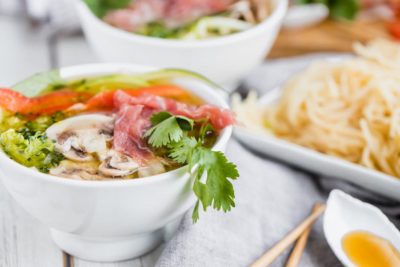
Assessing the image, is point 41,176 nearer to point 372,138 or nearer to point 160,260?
point 160,260

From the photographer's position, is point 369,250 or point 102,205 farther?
point 369,250

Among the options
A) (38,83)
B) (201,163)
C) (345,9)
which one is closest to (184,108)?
(201,163)

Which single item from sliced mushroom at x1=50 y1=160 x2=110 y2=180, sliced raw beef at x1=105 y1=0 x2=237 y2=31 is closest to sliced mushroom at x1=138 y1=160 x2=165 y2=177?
sliced mushroom at x1=50 y1=160 x2=110 y2=180

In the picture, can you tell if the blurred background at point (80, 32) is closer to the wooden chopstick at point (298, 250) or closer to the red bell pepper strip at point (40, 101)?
the red bell pepper strip at point (40, 101)

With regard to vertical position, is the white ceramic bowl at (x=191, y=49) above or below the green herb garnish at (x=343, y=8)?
above

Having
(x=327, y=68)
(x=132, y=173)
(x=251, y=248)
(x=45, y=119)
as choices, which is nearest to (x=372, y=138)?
(x=327, y=68)

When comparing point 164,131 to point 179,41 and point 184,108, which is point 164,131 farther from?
point 179,41

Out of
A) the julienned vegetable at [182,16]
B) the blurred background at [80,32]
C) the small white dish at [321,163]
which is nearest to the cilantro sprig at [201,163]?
the small white dish at [321,163]
